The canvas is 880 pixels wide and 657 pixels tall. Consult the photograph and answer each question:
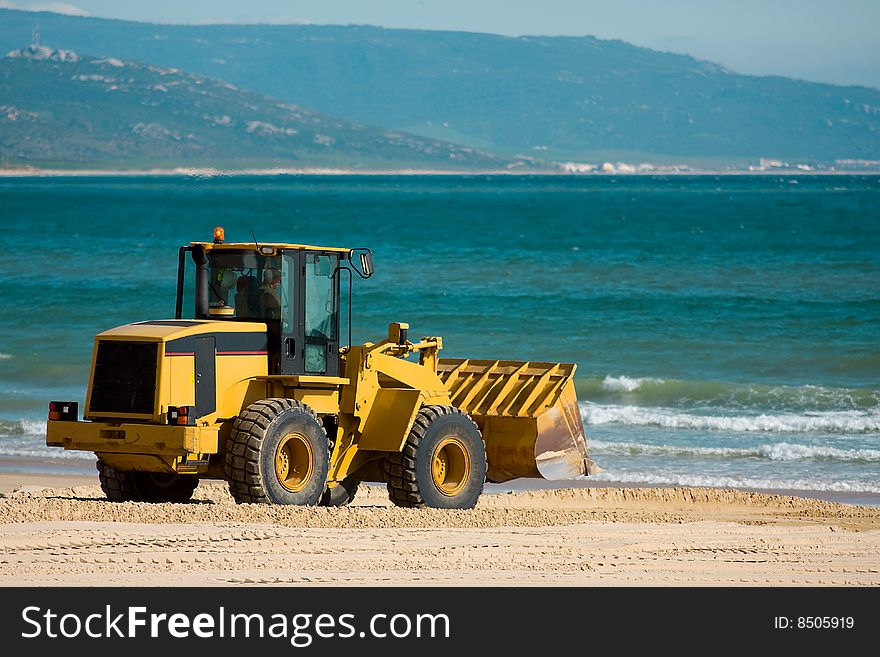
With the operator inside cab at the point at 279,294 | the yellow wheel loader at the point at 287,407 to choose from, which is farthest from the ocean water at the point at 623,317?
the yellow wheel loader at the point at 287,407

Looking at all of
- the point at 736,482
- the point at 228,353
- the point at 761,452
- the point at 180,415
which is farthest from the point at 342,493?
the point at 761,452

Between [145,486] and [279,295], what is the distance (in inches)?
80.9

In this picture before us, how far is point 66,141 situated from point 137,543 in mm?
130807

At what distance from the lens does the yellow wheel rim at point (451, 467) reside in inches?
516

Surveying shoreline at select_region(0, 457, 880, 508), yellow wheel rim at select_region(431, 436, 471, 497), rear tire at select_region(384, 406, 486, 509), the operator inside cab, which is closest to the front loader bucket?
rear tire at select_region(384, 406, 486, 509)

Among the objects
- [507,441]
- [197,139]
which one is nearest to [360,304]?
[507,441]

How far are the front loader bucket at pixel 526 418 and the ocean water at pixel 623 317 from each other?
312 centimetres

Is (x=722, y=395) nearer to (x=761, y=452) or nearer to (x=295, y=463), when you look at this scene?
(x=761, y=452)

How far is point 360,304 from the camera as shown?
38.0 metres

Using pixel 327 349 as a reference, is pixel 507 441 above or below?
below

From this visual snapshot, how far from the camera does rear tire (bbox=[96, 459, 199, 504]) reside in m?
12.5

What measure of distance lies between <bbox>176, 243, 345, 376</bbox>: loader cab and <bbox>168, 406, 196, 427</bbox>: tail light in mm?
873

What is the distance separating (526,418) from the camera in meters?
13.5

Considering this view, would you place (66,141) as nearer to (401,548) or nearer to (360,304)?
(360,304)
